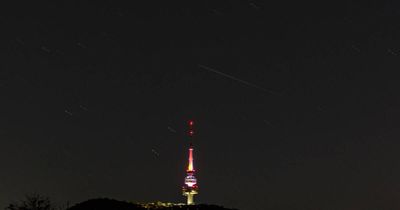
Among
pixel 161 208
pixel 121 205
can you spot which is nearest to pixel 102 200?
pixel 121 205

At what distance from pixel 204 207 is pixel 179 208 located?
24.6 feet

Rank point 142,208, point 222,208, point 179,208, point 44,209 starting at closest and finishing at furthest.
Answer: point 44,209 < point 142,208 < point 222,208 < point 179,208

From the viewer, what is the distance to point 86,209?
10319cm

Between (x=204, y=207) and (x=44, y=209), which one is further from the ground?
(x=204, y=207)

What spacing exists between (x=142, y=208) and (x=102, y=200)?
13.7m

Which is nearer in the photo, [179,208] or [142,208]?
[142,208]

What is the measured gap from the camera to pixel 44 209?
221 feet

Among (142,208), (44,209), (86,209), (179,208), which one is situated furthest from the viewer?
(179,208)

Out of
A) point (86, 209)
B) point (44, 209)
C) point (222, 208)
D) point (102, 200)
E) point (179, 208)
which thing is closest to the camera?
point (44, 209)

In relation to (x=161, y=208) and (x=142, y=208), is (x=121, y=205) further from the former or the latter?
(x=161, y=208)

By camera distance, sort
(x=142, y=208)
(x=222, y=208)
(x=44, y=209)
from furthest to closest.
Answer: (x=222, y=208), (x=142, y=208), (x=44, y=209)

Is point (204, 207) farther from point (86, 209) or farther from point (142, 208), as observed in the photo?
point (86, 209)

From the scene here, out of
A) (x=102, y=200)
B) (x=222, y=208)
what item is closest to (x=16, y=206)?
(x=102, y=200)

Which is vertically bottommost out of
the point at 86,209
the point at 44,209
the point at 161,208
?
the point at 44,209
